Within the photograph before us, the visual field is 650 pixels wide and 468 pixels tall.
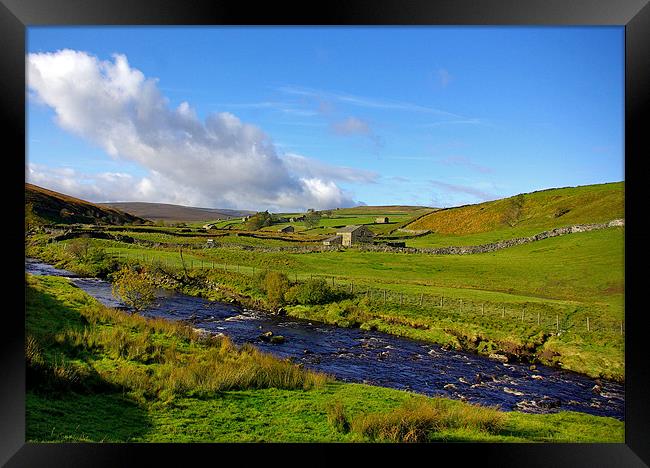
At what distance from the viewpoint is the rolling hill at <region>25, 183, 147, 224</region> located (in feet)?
17.1

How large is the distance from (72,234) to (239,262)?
8.59 feet

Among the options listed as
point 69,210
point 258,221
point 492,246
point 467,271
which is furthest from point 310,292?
point 69,210

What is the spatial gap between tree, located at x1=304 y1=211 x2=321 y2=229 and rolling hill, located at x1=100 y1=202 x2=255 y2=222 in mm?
899

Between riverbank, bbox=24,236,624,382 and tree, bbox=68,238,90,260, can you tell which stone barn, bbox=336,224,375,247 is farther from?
tree, bbox=68,238,90,260

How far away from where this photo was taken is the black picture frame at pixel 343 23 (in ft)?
12.7

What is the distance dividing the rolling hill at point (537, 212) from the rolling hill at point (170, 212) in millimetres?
3093

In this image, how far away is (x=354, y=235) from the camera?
652 centimetres

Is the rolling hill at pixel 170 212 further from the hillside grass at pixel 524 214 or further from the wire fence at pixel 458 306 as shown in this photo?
the hillside grass at pixel 524 214

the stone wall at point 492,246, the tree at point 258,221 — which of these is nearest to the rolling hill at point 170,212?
the tree at point 258,221

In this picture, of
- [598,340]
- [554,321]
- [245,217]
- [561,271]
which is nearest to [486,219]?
[561,271]
